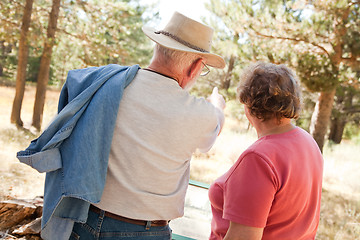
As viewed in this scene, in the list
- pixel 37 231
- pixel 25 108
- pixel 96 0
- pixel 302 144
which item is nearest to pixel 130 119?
pixel 302 144

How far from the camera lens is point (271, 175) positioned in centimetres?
105

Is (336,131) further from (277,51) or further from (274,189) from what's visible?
(274,189)

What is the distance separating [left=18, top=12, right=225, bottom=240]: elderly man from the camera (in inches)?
43.2

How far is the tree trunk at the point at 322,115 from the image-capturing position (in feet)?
21.1

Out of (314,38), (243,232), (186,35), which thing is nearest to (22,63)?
(314,38)

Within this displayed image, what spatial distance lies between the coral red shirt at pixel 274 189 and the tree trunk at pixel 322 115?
561 centimetres

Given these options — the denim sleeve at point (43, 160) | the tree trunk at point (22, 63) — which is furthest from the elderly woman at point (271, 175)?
the tree trunk at point (22, 63)

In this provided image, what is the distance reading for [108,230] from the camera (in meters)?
1.15

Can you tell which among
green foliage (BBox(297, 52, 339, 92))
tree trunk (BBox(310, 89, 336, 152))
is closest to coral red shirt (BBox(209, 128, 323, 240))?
green foliage (BBox(297, 52, 339, 92))

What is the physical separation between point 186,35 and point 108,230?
712 mm

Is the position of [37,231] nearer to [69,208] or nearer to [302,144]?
[69,208]

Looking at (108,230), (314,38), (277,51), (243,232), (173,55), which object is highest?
(314,38)

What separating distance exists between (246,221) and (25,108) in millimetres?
15263

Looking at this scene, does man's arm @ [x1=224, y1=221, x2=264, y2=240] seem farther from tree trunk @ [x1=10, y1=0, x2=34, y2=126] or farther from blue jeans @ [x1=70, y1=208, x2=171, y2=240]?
tree trunk @ [x1=10, y1=0, x2=34, y2=126]
